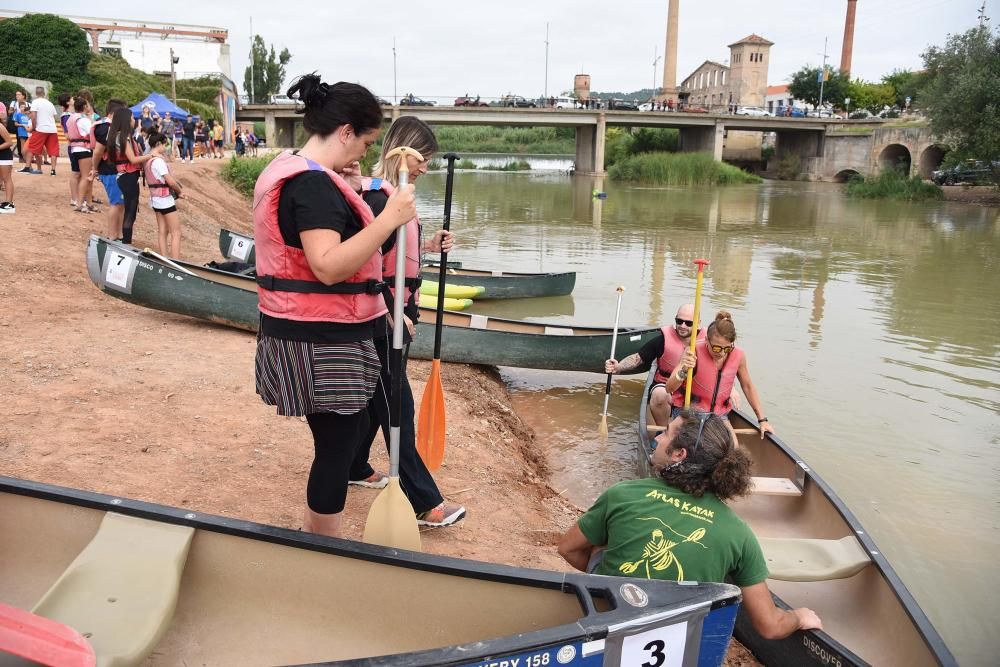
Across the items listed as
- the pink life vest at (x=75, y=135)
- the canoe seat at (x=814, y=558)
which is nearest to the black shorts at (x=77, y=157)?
the pink life vest at (x=75, y=135)

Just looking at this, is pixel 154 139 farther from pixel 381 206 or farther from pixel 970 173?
pixel 970 173

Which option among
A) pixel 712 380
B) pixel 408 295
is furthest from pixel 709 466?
pixel 712 380

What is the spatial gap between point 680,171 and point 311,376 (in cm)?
4310

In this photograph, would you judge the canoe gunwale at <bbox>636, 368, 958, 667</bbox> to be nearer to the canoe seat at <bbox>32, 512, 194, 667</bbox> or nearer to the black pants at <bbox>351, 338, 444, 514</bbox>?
the black pants at <bbox>351, 338, 444, 514</bbox>

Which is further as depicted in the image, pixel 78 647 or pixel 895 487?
pixel 895 487

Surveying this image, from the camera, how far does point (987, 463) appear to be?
6.81m

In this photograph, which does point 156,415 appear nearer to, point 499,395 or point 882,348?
point 499,395

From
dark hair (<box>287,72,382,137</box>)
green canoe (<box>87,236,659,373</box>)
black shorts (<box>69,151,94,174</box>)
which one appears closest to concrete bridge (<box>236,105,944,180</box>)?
black shorts (<box>69,151,94,174</box>)

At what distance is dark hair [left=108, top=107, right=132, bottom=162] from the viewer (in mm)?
8531

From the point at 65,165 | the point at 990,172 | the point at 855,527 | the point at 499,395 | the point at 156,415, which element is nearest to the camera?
the point at 855,527

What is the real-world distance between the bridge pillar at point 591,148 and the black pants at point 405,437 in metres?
47.4

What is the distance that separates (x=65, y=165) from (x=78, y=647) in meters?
16.3

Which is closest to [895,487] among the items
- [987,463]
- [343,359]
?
[987,463]

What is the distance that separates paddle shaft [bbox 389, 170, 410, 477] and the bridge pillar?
157 feet
